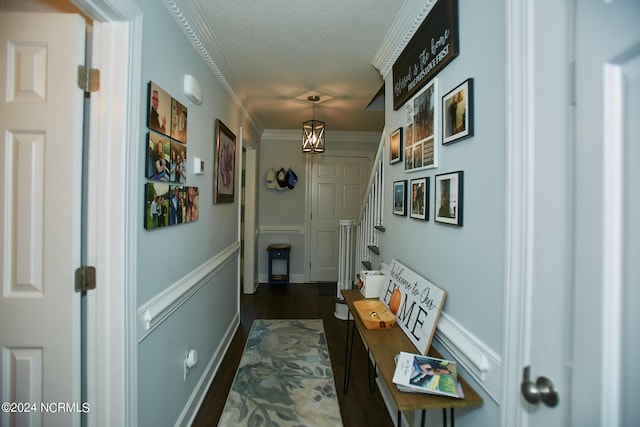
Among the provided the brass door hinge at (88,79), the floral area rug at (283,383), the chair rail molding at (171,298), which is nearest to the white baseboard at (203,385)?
the floral area rug at (283,383)

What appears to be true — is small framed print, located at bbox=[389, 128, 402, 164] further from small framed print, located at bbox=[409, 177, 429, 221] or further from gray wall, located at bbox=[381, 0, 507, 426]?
gray wall, located at bbox=[381, 0, 507, 426]

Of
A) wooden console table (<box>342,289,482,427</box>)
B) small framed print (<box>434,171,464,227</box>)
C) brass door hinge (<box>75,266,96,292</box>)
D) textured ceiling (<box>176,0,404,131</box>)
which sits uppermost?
textured ceiling (<box>176,0,404,131</box>)

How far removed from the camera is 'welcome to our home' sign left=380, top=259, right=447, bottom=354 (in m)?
1.28

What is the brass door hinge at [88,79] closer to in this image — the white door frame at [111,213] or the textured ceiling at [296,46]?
the white door frame at [111,213]

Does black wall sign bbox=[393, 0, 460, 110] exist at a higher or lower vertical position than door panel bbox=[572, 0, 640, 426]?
higher

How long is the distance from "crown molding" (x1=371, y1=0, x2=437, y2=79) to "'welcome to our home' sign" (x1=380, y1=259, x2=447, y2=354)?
1355 millimetres

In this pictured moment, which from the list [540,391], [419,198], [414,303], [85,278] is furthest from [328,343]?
[540,391]

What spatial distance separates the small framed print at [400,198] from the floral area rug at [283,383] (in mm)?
1388

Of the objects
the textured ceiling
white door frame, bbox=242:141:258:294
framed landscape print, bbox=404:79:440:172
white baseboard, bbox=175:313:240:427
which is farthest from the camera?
white door frame, bbox=242:141:258:294

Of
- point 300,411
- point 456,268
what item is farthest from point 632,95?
point 300,411

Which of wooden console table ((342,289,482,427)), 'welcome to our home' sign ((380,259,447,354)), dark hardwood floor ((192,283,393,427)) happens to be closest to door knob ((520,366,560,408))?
wooden console table ((342,289,482,427))

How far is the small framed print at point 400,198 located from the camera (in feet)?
5.84

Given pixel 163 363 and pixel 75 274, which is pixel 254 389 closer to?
pixel 163 363

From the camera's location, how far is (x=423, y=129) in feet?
4.94
